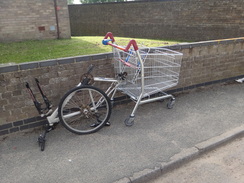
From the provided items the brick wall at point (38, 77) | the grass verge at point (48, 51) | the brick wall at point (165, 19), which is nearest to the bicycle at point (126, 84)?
the brick wall at point (38, 77)

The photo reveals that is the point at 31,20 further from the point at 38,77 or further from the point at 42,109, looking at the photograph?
the point at 42,109

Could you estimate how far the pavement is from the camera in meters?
2.57

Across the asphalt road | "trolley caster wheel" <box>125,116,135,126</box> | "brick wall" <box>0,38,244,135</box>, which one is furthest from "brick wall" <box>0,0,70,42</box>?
the asphalt road

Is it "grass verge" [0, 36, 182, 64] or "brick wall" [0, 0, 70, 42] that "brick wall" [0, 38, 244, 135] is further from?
"brick wall" [0, 0, 70, 42]

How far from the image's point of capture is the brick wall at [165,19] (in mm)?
10945

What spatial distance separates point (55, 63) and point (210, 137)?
103 inches

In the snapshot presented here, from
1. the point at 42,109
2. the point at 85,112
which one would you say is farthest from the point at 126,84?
the point at 42,109

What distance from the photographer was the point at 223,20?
36.3 feet

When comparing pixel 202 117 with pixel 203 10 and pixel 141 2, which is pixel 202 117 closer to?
pixel 203 10

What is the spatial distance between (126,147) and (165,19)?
39.4ft

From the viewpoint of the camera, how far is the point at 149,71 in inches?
146

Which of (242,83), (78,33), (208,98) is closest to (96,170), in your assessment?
(208,98)

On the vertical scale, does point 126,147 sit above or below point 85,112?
below

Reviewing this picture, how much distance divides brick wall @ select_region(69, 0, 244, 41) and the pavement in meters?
8.29
